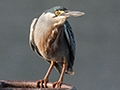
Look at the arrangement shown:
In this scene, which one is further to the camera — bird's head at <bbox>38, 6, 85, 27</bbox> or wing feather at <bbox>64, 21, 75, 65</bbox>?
wing feather at <bbox>64, 21, 75, 65</bbox>

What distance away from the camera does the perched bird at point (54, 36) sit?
3.77 feet

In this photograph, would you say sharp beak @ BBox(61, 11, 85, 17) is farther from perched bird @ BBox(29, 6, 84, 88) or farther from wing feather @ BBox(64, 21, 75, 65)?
wing feather @ BBox(64, 21, 75, 65)

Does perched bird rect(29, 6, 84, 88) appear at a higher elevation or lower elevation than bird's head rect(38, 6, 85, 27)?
lower

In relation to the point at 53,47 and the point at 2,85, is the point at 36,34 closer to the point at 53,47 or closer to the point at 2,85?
the point at 53,47

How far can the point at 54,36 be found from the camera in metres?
1.19

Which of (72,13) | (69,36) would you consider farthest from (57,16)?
(69,36)

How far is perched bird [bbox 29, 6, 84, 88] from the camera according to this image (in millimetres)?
1148

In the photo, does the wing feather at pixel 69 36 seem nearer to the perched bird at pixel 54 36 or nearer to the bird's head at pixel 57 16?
the perched bird at pixel 54 36

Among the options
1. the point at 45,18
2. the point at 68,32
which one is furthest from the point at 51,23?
the point at 68,32

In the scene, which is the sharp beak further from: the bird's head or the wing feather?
the wing feather

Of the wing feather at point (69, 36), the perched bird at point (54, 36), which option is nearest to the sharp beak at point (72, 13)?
the perched bird at point (54, 36)

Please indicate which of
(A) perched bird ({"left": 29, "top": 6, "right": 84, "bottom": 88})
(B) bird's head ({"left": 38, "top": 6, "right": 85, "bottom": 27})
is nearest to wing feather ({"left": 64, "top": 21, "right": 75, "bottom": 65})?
(A) perched bird ({"left": 29, "top": 6, "right": 84, "bottom": 88})

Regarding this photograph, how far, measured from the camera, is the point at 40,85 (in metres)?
1.20

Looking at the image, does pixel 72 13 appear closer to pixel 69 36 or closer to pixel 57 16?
pixel 57 16
